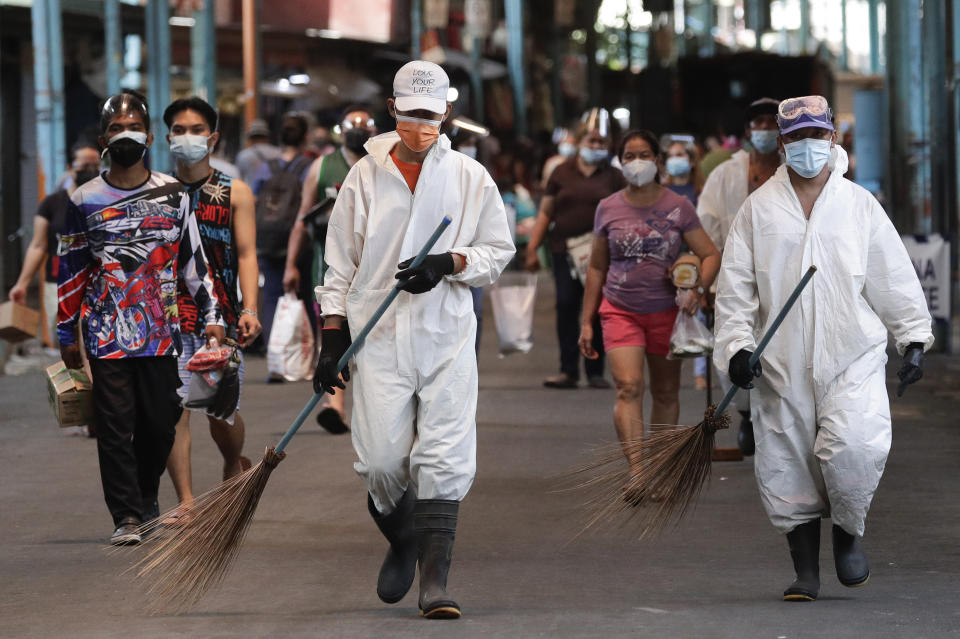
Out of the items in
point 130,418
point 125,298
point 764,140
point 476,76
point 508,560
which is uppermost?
point 476,76

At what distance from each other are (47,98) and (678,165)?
7.83 metres

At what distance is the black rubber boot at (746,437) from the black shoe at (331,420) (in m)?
2.60

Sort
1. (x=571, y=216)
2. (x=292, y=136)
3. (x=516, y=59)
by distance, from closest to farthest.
Result: (x=571, y=216) → (x=292, y=136) → (x=516, y=59)

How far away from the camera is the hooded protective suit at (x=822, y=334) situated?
22.0 feet

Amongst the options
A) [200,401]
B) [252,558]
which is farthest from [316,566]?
[200,401]

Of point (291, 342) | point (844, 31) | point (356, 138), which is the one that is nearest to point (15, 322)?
point (291, 342)

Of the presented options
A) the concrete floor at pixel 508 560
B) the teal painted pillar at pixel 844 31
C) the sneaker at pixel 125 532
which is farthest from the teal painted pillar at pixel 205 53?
the teal painted pillar at pixel 844 31

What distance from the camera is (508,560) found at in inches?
304

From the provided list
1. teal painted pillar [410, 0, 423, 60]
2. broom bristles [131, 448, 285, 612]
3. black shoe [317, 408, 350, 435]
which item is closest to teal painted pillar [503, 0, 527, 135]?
teal painted pillar [410, 0, 423, 60]

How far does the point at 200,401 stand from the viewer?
838 centimetres

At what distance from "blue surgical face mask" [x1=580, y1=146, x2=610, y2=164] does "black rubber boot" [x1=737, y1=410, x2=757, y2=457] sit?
3.30 m

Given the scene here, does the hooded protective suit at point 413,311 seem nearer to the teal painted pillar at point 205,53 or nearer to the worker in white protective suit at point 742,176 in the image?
the worker in white protective suit at point 742,176

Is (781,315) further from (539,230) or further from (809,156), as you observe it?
(539,230)

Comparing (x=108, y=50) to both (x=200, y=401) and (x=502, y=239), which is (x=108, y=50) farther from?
(x=502, y=239)
